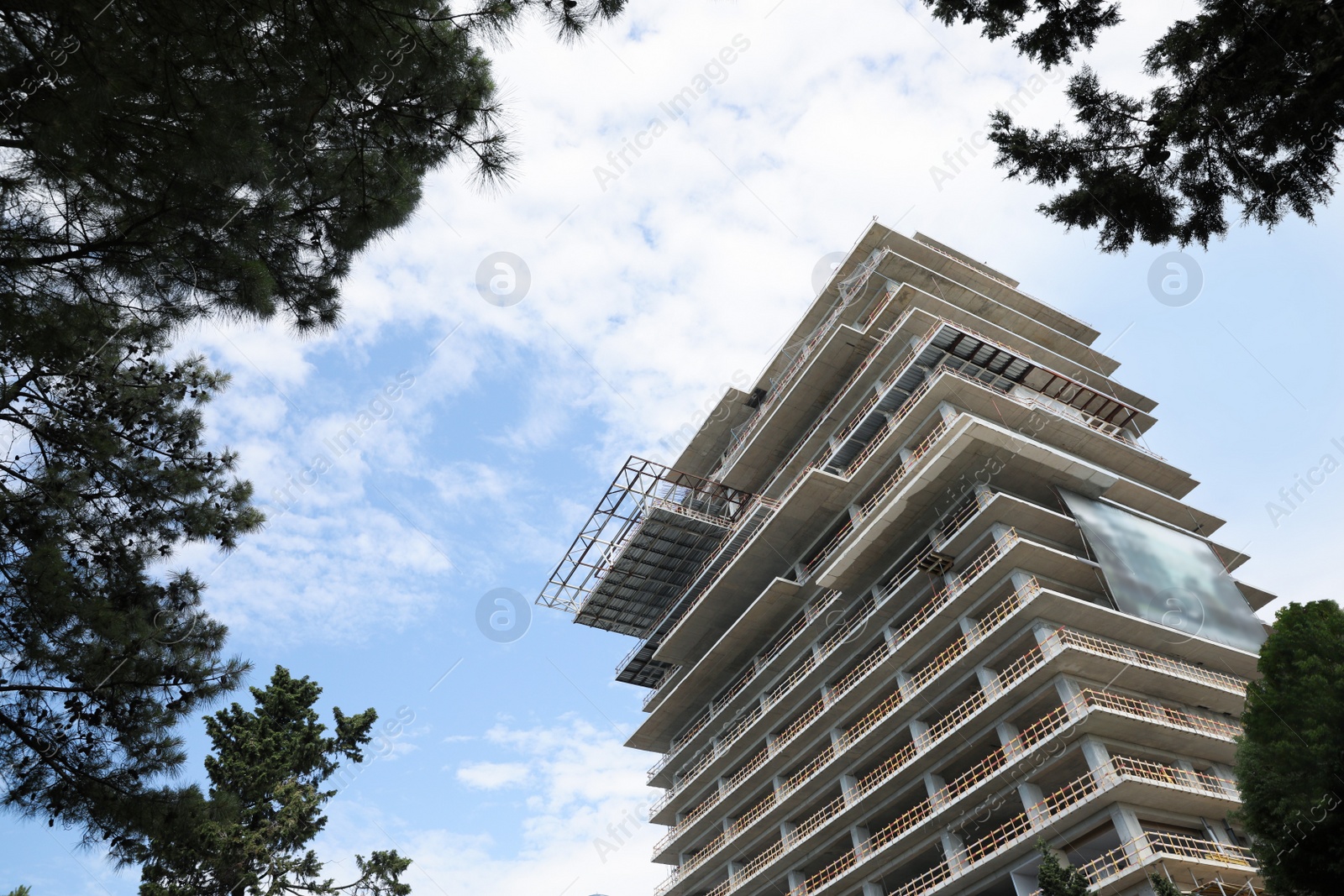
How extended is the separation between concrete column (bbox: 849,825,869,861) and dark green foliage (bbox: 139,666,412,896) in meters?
14.5

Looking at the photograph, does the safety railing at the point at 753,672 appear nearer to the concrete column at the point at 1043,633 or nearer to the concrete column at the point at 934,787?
the concrete column at the point at 934,787

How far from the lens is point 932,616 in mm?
26562

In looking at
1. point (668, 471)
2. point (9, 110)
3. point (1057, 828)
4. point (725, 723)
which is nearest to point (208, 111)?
point (9, 110)

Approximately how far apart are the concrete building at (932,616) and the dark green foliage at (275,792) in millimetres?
16104

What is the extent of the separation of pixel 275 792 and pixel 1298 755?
24.2 metres

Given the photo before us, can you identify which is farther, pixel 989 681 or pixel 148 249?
pixel 989 681

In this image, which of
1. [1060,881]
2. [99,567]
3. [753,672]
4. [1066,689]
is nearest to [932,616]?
[1066,689]

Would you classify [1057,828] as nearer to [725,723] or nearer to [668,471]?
[725,723]

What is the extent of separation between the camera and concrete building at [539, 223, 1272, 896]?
22.3 metres

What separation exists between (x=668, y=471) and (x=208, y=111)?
33338mm

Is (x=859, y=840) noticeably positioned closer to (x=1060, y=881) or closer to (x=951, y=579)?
(x=951, y=579)

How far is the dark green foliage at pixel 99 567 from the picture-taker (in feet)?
27.6

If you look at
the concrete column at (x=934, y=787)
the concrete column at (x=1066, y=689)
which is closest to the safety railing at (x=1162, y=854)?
the concrete column at (x=1066, y=689)

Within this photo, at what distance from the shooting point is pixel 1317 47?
26.0 feet
